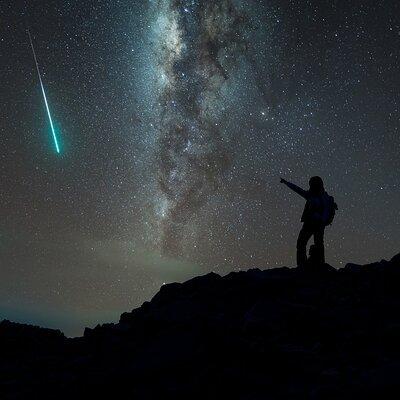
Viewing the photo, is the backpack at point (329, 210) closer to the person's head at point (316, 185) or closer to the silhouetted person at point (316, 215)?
the silhouetted person at point (316, 215)

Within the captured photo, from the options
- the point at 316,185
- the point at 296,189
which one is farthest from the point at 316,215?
the point at 296,189

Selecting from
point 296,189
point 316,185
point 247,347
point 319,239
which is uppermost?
point 296,189

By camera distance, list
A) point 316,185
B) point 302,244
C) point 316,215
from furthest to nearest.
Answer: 1. point 302,244
2. point 316,185
3. point 316,215

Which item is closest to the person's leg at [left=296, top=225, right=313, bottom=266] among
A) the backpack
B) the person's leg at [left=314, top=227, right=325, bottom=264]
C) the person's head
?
the person's leg at [left=314, top=227, right=325, bottom=264]

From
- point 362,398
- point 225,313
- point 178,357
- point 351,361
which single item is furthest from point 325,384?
point 225,313

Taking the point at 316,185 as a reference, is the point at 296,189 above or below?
above

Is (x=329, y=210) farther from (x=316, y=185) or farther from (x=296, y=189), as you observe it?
Answer: (x=296, y=189)

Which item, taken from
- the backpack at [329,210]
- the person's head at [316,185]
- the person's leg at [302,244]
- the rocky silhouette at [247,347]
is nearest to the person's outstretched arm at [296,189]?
the person's head at [316,185]
